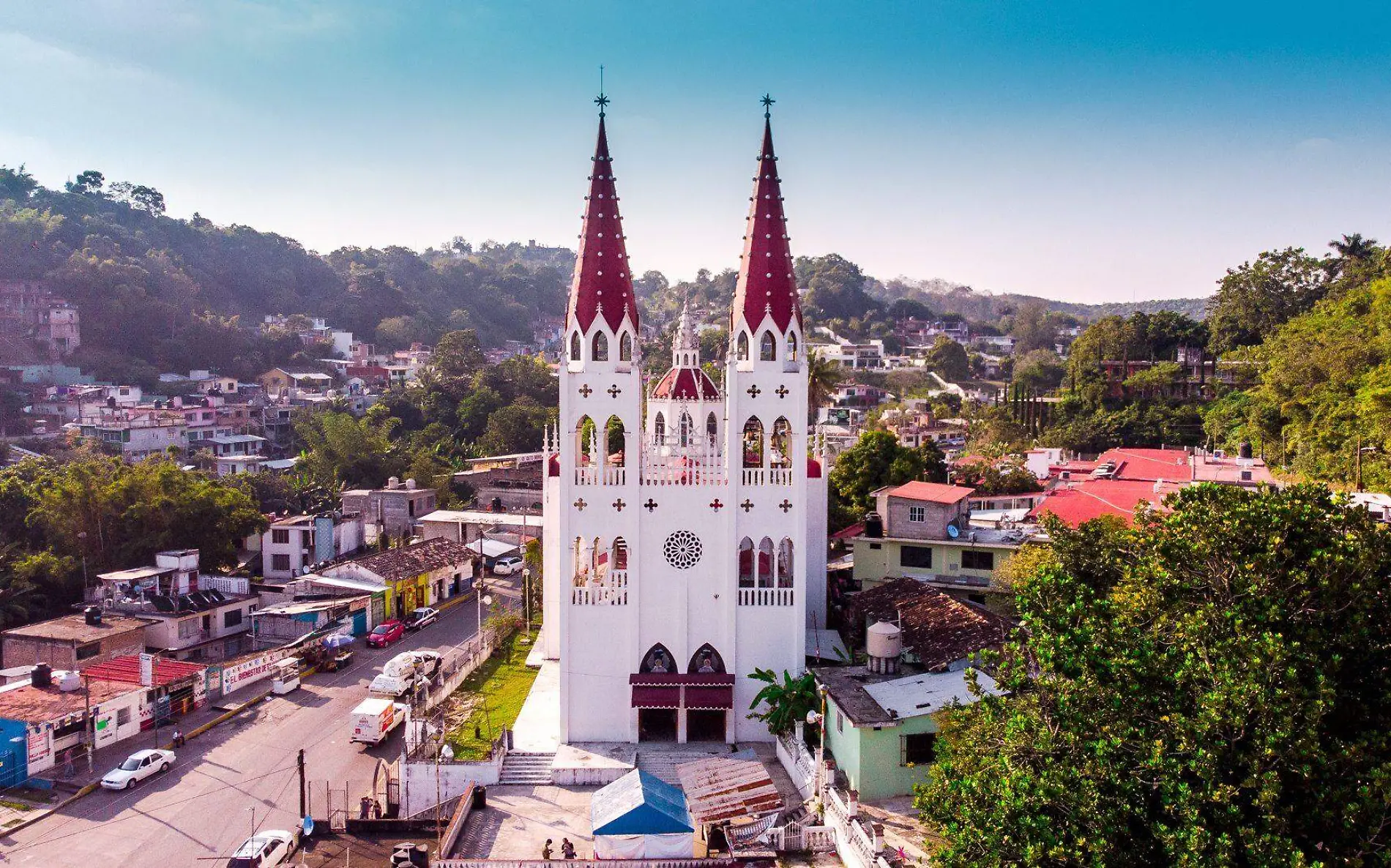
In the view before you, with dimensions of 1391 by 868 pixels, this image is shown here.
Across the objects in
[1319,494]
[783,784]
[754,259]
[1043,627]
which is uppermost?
[754,259]

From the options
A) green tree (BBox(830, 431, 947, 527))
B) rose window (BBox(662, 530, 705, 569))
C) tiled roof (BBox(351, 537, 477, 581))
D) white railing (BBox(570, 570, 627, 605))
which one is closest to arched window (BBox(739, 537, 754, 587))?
rose window (BBox(662, 530, 705, 569))

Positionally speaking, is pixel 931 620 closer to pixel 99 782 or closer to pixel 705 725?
pixel 705 725

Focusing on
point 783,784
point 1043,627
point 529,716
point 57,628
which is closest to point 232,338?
point 57,628

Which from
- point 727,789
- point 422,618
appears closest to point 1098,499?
point 727,789

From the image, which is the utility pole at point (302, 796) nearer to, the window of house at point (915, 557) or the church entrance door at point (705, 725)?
the church entrance door at point (705, 725)

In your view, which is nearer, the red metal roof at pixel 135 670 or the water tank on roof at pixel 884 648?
the water tank on roof at pixel 884 648

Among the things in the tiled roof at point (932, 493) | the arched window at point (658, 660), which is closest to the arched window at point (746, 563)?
the arched window at point (658, 660)

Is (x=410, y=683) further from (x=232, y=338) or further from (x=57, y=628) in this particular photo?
(x=232, y=338)
